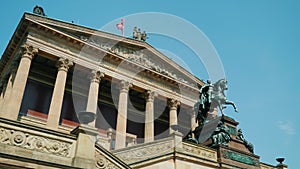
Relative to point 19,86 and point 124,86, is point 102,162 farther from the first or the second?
point 124,86

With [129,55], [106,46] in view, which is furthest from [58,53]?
[129,55]

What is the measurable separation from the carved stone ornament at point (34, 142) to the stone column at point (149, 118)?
17.1 metres

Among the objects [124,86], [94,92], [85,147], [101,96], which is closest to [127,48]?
[124,86]

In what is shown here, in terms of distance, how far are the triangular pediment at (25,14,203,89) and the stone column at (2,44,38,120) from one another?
271cm

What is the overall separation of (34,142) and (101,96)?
22.3 metres

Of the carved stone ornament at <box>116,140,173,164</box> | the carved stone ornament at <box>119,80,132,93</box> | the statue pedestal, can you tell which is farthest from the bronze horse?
the carved stone ornament at <box>119,80,132,93</box>

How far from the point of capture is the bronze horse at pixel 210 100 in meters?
Answer: 15.9

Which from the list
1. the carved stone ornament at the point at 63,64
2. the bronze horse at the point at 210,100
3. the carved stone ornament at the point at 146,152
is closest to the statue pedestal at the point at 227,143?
the bronze horse at the point at 210,100

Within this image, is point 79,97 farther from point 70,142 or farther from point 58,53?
point 70,142

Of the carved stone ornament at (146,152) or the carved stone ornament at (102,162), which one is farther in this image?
the carved stone ornament at (146,152)

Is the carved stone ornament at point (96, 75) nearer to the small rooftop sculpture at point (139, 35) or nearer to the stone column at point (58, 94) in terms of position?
the stone column at point (58, 94)

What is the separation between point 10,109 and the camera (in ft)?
68.1

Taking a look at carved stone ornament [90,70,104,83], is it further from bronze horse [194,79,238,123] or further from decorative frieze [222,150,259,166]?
decorative frieze [222,150,259,166]

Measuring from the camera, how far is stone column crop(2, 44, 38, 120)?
68.1 feet
